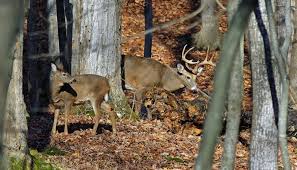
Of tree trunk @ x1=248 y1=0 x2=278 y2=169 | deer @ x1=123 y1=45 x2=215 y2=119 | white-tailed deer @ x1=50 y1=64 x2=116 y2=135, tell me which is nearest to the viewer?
tree trunk @ x1=248 y1=0 x2=278 y2=169

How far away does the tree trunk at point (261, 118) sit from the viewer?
8.94m

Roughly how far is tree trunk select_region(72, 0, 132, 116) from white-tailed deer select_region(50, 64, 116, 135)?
74 centimetres

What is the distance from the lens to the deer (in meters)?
16.7

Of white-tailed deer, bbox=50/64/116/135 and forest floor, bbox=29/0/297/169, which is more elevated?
white-tailed deer, bbox=50/64/116/135

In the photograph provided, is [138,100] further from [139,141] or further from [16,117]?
[16,117]

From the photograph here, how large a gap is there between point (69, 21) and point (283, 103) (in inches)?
367

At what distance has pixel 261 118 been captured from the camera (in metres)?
9.30

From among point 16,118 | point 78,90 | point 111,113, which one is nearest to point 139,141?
point 111,113

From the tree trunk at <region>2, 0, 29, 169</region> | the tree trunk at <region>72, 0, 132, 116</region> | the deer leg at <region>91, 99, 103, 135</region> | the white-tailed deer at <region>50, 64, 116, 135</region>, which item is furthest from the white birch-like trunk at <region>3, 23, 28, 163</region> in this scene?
the tree trunk at <region>72, 0, 132, 116</region>

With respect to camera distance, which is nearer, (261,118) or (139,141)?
(261,118)

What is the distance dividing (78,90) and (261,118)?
416 cm

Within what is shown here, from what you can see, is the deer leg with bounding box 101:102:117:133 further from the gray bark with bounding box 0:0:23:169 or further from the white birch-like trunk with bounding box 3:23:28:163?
the gray bark with bounding box 0:0:23:169

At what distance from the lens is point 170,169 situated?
428 inches

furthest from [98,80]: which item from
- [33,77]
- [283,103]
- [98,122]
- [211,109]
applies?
[211,109]
